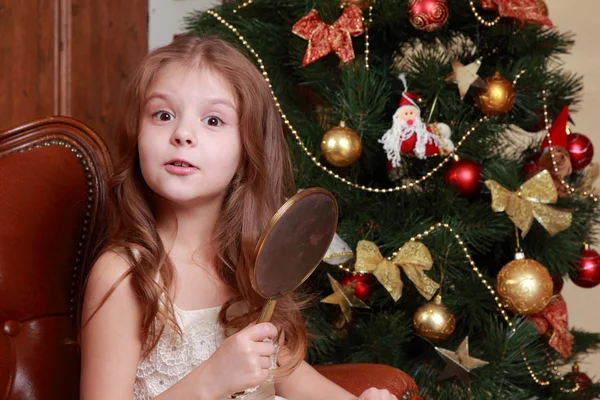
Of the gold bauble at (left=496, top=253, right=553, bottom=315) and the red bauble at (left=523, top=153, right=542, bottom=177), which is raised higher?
the red bauble at (left=523, top=153, right=542, bottom=177)

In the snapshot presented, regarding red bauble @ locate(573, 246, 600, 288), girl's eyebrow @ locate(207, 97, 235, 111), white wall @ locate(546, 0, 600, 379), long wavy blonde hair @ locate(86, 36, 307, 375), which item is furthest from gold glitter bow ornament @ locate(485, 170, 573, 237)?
white wall @ locate(546, 0, 600, 379)

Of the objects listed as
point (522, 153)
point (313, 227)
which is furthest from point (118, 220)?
point (522, 153)

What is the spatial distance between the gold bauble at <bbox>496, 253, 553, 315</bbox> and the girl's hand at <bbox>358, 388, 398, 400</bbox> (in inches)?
19.6

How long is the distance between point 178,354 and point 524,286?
0.67 meters

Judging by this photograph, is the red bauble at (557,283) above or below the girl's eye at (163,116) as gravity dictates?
below

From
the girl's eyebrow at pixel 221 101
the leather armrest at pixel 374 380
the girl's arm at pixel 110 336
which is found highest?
the girl's eyebrow at pixel 221 101

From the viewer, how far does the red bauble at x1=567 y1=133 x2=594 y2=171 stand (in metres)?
1.75

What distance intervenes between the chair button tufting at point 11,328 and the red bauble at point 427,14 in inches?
32.8

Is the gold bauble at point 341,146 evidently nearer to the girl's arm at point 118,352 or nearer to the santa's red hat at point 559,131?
the santa's red hat at point 559,131

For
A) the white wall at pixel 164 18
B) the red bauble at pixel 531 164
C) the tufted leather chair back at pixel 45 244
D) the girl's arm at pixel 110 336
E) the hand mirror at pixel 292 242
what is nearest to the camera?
the hand mirror at pixel 292 242

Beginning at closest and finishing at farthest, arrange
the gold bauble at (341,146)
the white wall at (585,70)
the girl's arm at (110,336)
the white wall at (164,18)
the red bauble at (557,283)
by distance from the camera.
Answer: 1. the girl's arm at (110,336)
2. the gold bauble at (341,146)
3. the red bauble at (557,283)
4. the white wall at (164,18)
5. the white wall at (585,70)

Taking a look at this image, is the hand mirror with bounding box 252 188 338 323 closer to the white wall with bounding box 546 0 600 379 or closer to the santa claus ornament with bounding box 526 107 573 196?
the santa claus ornament with bounding box 526 107 573 196

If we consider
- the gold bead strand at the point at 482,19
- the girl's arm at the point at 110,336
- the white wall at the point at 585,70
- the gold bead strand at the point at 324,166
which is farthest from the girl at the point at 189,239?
the white wall at the point at 585,70

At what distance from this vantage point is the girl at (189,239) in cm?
107
